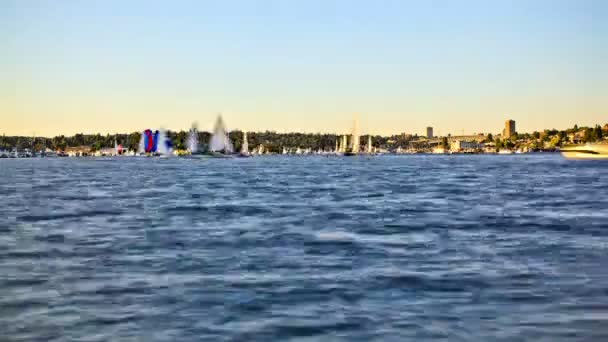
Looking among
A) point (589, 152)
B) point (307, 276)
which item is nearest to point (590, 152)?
point (589, 152)

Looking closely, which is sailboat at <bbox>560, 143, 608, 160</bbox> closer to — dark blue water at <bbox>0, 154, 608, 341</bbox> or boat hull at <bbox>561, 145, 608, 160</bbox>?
boat hull at <bbox>561, 145, 608, 160</bbox>

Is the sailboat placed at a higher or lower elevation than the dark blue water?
higher

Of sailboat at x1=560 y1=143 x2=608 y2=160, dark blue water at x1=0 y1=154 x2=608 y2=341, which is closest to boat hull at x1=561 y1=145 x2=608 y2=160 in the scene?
sailboat at x1=560 y1=143 x2=608 y2=160

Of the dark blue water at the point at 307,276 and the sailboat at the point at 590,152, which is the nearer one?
the dark blue water at the point at 307,276

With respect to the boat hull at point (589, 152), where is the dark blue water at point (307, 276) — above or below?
below

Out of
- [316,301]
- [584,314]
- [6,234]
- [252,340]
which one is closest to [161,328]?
[252,340]

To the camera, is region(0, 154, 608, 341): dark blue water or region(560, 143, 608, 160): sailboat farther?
region(560, 143, 608, 160): sailboat

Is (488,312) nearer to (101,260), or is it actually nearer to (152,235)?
(101,260)

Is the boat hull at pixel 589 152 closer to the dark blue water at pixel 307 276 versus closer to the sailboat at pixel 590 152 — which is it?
the sailboat at pixel 590 152

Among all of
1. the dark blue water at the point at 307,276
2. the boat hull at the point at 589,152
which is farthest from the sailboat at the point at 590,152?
the dark blue water at the point at 307,276

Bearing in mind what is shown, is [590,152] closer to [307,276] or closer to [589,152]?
[589,152]

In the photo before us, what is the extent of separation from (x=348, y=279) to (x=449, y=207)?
2195 centimetres

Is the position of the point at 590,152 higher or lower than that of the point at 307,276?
higher

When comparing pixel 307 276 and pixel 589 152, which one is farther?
pixel 589 152
